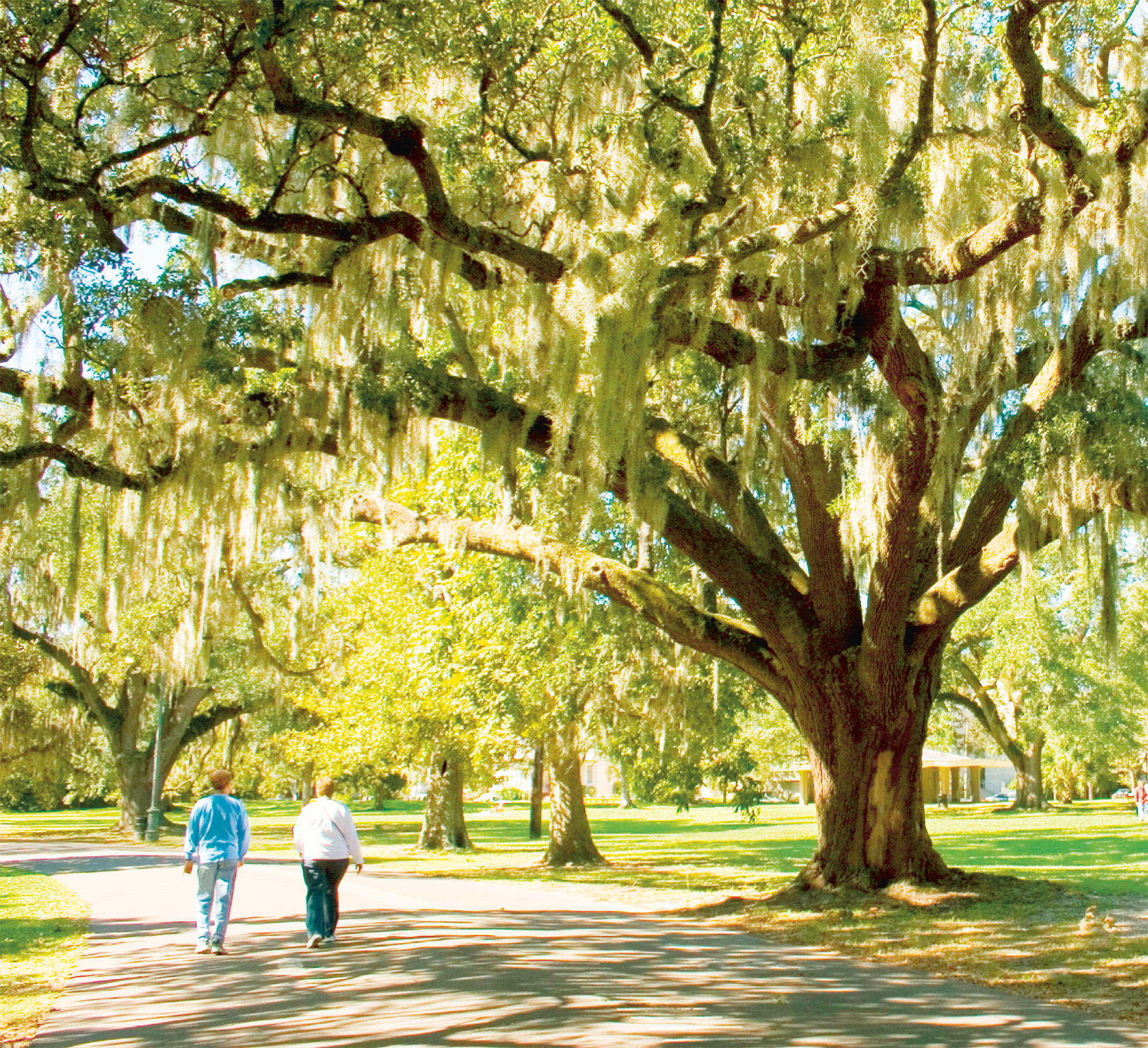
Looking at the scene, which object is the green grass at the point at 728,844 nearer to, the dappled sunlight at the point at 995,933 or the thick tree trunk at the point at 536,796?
the thick tree trunk at the point at 536,796

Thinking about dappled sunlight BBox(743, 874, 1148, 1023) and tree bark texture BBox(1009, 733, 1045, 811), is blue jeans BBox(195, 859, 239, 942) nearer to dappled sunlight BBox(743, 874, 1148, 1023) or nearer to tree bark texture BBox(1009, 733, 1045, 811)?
dappled sunlight BBox(743, 874, 1148, 1023)

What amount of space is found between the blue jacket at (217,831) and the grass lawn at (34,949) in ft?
3.74

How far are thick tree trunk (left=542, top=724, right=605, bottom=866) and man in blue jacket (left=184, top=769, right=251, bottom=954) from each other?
10.5 metres

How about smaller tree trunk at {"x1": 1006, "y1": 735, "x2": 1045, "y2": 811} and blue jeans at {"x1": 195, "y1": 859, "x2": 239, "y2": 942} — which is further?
smaller tree trunk at {"x1": 1006, "y1": 735, "x2": 1045, "y2": 811}

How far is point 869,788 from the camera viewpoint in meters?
11.4

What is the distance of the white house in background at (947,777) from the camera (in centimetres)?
6016

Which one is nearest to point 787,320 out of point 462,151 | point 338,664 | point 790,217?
point 790,217

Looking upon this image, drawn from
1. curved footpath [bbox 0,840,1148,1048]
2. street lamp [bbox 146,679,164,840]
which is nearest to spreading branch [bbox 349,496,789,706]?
curved footpath [bbox 0,840,1148,1048]

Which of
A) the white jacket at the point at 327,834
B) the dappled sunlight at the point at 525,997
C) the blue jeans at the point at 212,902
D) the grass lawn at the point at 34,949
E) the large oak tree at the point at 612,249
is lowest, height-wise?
the grass lawn at the point at 34,949

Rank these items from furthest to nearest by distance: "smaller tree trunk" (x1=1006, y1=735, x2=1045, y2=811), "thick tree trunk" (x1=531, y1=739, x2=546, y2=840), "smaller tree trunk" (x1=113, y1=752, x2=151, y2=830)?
"smaller tree trunk" (x1=1006, y1=735, x2=1045, y2=811)
"smaller tree trunk" (x1=113, y1=752, x2=151, y2=830)
"thick tree trunk" (x1=531, y1=739, x2=546, y2=840)

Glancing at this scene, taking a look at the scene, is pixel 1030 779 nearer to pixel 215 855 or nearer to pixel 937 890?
pixel 937 890

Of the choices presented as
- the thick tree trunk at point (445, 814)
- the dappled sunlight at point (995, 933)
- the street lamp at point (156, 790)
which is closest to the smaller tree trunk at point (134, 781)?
the street lamp at point (156, 790)

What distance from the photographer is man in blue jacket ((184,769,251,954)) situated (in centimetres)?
861

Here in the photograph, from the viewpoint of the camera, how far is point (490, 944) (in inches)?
348
